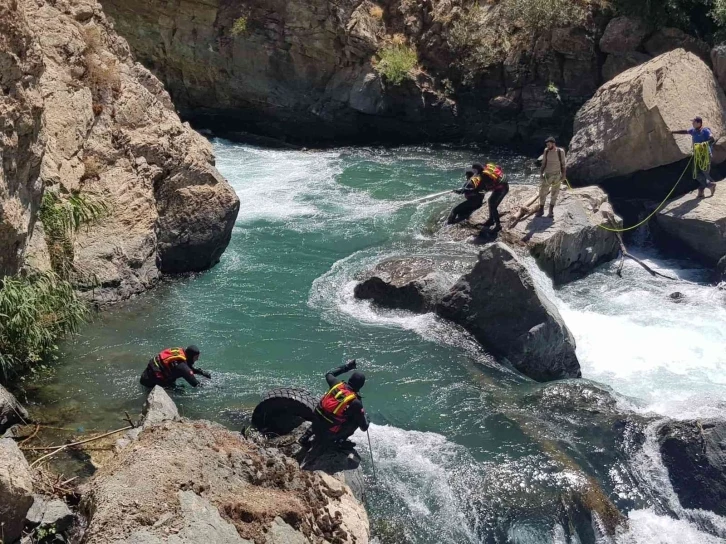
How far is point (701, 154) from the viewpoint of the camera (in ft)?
50.7

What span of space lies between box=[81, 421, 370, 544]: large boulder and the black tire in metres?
1.13

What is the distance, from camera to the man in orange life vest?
9055mm

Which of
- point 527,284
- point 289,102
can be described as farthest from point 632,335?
point 289,102

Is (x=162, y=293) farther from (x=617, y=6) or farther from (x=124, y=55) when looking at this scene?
(x=617, y=6)

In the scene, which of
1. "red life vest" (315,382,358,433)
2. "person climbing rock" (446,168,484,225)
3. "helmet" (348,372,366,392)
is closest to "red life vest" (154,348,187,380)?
"red life vest" (315,382,358,433)

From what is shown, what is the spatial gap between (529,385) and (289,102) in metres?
15.0

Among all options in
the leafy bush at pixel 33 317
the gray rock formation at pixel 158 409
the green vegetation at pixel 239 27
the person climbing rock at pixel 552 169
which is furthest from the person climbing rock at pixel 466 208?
the green vegetation at pixel 239 27

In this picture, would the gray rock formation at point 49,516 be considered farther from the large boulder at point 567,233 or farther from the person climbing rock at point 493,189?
the person climbing rock at point 493,189

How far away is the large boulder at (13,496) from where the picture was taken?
22.1ft

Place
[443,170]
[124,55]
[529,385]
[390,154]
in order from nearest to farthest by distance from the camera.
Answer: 1. [529,385]
2. [124,55]
3. [443,170]
4. [390,154]

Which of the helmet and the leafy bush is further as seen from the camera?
the leafy bush

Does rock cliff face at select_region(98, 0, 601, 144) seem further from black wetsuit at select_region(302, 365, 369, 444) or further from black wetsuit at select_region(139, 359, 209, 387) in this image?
black wetsuit at select_region(302, 365, 369, 444)

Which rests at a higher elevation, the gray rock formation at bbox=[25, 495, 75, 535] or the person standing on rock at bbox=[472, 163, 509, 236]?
the person standing on rock at bbox=[472, 163, 509, 236]

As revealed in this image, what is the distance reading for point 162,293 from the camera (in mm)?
13961
